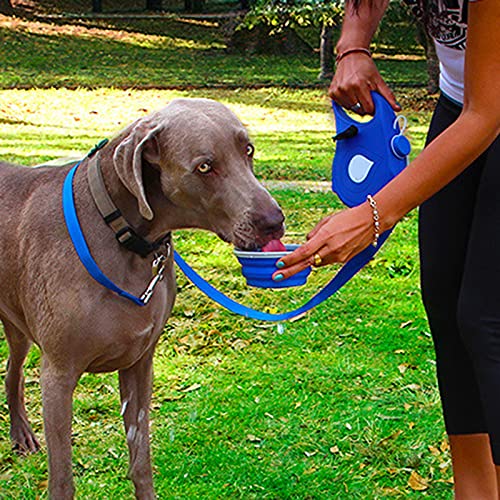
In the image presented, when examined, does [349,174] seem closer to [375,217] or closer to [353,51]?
[353,51]

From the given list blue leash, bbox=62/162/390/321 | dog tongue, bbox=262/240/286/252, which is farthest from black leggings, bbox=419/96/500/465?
dog tongue, bbox=262/240/286/252

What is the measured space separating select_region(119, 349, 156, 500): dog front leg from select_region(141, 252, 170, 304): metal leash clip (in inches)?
17.0

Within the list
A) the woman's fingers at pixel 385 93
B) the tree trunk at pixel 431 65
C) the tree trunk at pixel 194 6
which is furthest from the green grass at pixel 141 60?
the woman's fingers at pixel 385 93

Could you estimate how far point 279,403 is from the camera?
4371mm

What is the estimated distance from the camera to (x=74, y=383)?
3.07 m

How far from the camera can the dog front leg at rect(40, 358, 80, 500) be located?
3.05m

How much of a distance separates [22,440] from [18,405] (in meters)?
0.15

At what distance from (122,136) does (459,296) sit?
1194mm

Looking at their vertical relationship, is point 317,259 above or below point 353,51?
below

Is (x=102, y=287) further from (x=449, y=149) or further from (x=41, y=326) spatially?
(x=449, y=149)

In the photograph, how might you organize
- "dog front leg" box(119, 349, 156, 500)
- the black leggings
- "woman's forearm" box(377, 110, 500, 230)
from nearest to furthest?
Result: "woman's forearm" box(377, 110, 500, 230)
the black leggings
"dog front leg" box(119, 349, 156, 500)

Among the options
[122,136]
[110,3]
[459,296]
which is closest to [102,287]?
[122,136]

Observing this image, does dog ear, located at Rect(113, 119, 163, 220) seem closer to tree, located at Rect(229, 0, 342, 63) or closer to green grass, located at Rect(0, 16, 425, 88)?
tree, located at Rect(229, 0, 342, 63)

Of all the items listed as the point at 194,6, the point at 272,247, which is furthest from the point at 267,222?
the point at 194,6
